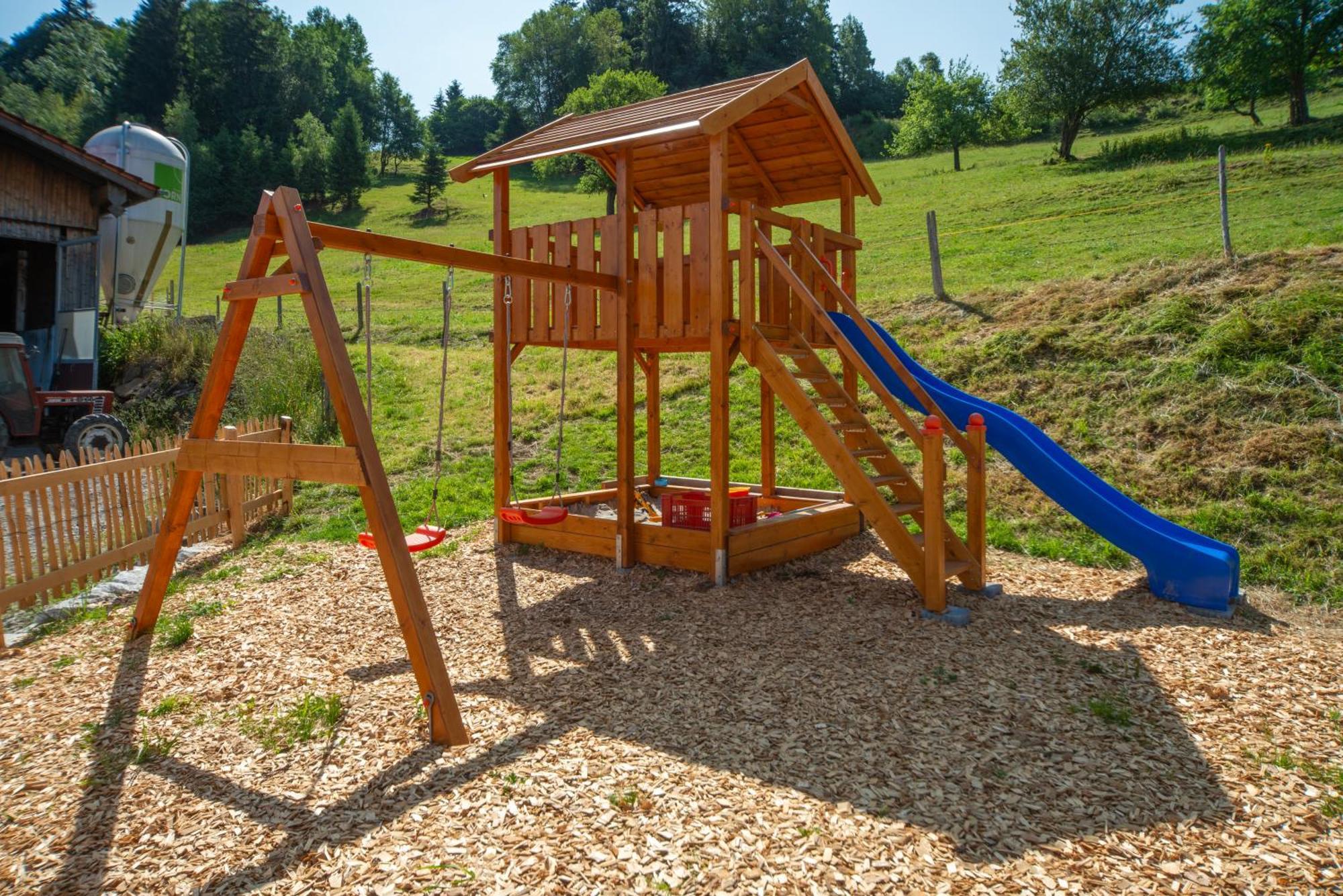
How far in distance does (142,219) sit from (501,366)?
16993 mm

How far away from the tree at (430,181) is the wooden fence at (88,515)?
136ft

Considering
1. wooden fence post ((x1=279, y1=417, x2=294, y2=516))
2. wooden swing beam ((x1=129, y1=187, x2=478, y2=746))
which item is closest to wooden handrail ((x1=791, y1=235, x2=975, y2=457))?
wooden swing beam ((x1=129, y1=187, x2=478, y2=746))

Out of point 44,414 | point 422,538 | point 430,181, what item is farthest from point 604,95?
point 422,538

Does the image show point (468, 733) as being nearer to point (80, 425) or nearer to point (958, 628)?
point (958, 628)

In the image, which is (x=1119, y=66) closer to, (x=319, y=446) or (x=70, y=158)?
(x=70, y=158)

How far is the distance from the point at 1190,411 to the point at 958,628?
532 cm

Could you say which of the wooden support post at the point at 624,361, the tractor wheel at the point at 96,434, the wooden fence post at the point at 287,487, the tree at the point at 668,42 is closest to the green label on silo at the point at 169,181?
the tractor wheel at the point at 96,434

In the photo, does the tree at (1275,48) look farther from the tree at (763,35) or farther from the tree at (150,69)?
the tree at (150,69)

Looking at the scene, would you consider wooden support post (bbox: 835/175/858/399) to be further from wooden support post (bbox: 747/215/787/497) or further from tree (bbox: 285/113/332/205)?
tree (bbox: 285/113/332/205)

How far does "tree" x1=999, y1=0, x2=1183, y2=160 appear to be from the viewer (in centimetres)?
3822

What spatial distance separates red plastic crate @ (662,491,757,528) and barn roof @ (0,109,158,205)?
473 inches

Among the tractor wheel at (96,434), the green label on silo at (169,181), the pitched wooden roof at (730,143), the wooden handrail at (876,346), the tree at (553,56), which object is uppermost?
the tree at (553,56)

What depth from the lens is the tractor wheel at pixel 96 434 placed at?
1159cm

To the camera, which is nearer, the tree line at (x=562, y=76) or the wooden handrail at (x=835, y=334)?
the wooden handrail at (x=835, y=334)
